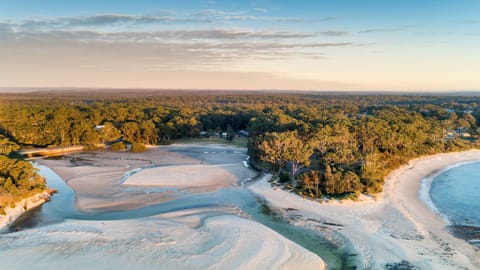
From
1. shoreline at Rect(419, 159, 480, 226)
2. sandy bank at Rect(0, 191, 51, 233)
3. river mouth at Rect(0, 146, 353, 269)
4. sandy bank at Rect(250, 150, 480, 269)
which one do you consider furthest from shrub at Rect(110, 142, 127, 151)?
shoreline at Rect(419, 159, 480, 226)

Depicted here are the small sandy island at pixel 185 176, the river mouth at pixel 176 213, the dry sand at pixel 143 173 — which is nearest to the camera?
the river mouth at pixel 176 213

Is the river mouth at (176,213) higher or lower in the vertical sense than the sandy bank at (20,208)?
lower

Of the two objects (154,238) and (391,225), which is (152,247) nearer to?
(154,238)

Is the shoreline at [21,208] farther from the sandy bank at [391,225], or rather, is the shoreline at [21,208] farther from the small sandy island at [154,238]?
the sandy bank at [391,225]

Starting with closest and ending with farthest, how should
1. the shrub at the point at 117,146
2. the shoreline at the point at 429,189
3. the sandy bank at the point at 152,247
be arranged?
the sandy bank at the point at 152,247, the shoreline at the point at 429,189, the shrub at the point at 117,146

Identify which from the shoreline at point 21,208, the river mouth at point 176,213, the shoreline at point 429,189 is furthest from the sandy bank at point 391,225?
the shoreline at point 21,208

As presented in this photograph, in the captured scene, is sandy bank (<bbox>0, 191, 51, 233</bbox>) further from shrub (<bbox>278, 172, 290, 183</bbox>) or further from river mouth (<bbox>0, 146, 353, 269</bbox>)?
shrub (<bbox>278, 172, 290, 183</bbox>)

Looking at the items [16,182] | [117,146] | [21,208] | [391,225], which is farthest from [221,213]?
[117,146]
